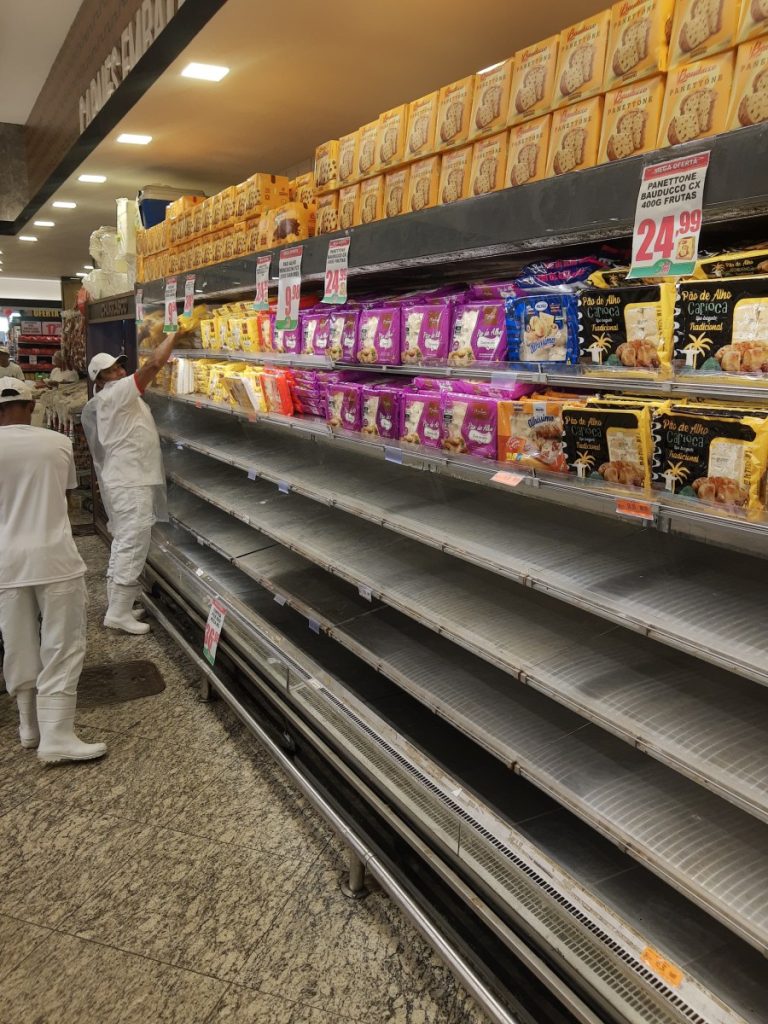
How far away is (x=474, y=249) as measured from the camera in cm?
182

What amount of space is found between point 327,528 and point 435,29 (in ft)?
6.89

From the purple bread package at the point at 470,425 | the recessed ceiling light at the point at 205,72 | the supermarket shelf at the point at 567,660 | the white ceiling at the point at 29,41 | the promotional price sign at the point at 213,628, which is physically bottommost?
the promotional price sign at the point at 213,628

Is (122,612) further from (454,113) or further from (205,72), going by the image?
(454,113)

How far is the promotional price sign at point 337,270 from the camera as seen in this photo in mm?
2348

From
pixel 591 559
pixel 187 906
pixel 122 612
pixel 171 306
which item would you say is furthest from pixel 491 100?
pixel 122 612

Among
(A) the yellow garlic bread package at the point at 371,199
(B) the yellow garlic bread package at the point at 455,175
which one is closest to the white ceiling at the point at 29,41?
(A) the yellow garlic bread package at the point at 371,199

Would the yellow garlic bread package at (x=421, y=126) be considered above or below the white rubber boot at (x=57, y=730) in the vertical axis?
above

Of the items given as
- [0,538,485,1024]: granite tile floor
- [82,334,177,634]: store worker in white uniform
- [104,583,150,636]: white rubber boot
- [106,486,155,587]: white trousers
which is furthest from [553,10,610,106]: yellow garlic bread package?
[104,583,150,636]: white rubber boot

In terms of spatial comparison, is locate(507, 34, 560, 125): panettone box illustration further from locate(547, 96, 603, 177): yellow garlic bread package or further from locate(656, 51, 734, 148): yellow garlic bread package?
locate(656, 51, 734, 148): yellow garlic bread package

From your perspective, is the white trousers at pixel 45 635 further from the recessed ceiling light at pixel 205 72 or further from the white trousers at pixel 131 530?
the recessed ceiling light at pixel 205 72

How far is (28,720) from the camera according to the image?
3.19 m

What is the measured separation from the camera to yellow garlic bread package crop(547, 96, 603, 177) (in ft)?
5.16

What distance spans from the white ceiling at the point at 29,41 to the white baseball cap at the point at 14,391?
2.69 meters

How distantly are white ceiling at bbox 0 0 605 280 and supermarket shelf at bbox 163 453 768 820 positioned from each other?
204cm
